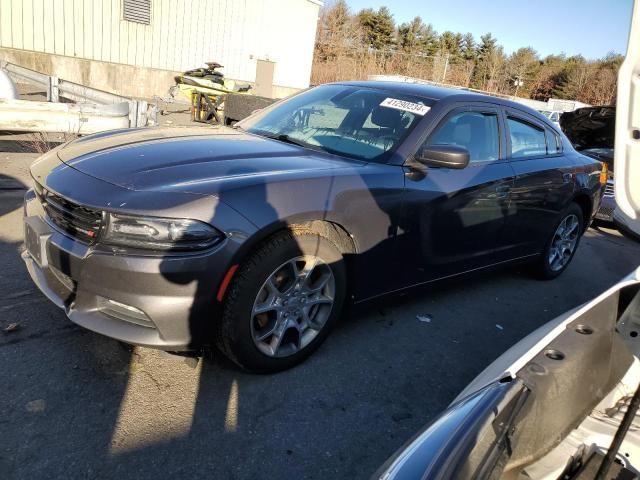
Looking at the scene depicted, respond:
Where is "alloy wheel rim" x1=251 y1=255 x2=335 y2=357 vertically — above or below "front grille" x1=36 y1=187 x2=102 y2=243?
below

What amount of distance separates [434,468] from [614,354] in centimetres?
117

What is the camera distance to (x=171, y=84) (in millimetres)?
16031

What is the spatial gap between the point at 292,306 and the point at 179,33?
15431 millimetres

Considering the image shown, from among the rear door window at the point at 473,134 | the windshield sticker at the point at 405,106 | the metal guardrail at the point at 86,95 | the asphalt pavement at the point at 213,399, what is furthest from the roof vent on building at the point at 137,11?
the rear door window at the point at 473,134

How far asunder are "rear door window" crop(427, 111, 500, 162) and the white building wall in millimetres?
13308

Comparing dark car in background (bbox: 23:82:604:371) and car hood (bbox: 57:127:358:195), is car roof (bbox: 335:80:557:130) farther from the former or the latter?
car hood (bbox: 57:127:358:195)

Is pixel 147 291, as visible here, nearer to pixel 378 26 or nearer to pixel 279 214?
pixel 279 214

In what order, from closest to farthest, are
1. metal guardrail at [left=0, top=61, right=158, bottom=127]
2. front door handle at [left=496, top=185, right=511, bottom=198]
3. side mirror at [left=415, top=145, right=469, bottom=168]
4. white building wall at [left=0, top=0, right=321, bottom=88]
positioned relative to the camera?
side mirror at [left=415, top=145, right=469, bottom=168], front door handle at [left=496, top=185, right=511, bottom=198], metal guardrail at [left=0, top=61, right=158, bottom=127], white building wall at [left=0, top=0, right=321, bottom=88]

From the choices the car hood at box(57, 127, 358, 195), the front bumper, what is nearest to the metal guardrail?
the car hood at box(57, 127, 358, 195)

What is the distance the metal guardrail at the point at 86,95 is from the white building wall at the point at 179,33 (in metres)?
6.37

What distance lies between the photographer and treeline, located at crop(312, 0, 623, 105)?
35844mm

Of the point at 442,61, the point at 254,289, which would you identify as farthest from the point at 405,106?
the point at 442,61

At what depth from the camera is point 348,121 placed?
3561 mm

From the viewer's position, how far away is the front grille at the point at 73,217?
2357mm
